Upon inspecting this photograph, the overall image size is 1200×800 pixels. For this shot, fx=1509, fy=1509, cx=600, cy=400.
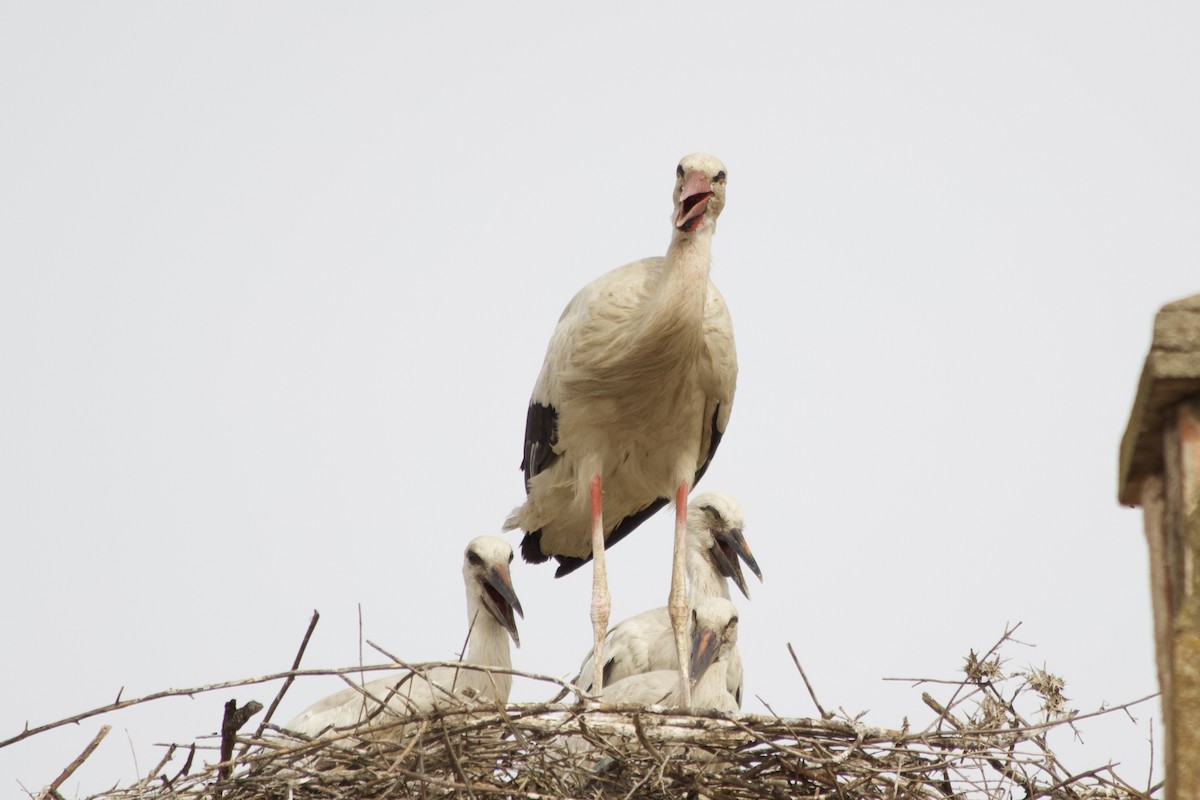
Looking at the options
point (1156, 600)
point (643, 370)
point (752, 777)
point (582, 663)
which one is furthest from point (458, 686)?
point (1156, 600)

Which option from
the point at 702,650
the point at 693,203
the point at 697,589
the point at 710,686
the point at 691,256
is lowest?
the point at 710,686

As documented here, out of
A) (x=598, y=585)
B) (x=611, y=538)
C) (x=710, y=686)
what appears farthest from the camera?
(x=611, y=538)

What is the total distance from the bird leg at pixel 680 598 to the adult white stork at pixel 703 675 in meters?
0.04

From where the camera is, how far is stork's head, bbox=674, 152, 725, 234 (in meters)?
5.84

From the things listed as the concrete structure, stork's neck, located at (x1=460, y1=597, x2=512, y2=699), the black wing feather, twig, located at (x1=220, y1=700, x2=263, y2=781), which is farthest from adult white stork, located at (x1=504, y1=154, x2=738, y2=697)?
the concrete structure

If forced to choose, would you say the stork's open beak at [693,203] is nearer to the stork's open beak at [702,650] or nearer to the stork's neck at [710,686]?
the stork's open beak at [702,650]

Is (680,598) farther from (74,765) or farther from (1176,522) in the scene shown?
(1176,522)

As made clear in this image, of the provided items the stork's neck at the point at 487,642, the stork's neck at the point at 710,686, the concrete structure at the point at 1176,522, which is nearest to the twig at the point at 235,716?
the stork's neck at the point at 710,686

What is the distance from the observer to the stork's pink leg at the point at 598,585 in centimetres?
648

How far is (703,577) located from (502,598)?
1.12 metres

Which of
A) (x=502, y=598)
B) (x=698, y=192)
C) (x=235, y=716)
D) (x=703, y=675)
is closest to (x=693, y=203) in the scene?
(x=698, y=192)

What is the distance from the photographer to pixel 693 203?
5.83 meters

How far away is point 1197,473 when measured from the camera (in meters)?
2.23

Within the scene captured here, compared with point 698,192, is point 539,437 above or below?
below
